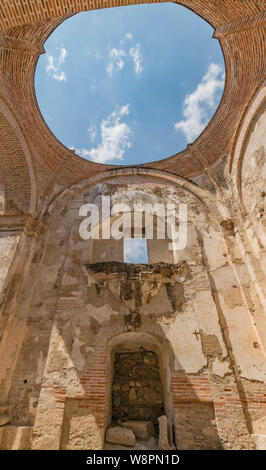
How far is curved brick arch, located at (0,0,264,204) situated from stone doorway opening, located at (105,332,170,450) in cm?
473

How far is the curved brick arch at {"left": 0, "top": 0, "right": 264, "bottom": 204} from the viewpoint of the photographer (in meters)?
2.95

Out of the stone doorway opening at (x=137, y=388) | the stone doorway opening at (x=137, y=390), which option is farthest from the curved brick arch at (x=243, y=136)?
the stone doorway opening at (x=137, y=388)

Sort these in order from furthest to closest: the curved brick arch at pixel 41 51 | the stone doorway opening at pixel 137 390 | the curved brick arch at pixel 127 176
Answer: the curved brick arch at pixel 127 176, the stone doorway opening at pixel 137 390, the curved brick arch at pixel 41 51

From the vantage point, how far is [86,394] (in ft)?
12.2

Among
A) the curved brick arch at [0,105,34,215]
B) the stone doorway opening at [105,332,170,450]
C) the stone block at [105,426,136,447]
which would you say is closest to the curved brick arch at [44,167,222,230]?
the curved brick arch at [0,105,34,215]

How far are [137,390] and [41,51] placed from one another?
7.49 metres

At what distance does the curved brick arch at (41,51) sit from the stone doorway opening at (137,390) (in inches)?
186

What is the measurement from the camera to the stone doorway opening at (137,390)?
3.62 m

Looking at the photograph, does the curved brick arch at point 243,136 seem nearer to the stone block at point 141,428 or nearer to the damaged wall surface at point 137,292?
the damaged wall surface at point 137,292

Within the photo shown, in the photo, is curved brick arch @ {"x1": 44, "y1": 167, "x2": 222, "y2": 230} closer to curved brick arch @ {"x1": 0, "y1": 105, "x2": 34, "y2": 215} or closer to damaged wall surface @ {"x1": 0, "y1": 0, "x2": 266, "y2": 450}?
damaged wall surface @ {"x1": 0, "y1": 0, "x2": 266, "y2": 450}

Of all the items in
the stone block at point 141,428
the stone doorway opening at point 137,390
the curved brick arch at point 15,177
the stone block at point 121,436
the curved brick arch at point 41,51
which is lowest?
the stone block at point 121,436
